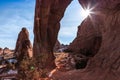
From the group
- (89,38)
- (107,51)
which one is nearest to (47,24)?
(89,38)

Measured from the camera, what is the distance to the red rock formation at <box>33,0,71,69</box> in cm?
2411

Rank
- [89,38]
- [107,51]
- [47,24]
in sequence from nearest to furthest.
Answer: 1. [107,51]
2. [47,24]
3. [89,38]

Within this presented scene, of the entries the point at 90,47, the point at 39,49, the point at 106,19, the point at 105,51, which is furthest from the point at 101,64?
the point at 90,47

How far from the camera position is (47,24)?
24.9 metres

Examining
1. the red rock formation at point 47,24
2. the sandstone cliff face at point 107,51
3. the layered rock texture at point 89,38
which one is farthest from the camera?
the red rock formation at point 47,24

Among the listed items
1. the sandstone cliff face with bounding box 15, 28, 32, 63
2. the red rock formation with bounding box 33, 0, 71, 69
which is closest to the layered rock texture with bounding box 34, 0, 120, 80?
the red rock formation with bounding box 33, 0, 71, 69

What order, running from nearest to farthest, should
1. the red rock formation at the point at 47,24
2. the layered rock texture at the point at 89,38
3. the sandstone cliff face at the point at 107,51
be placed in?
the sandstone cliff face at the point at 107,51 → the layered rock texture at the point at 89,38 → the red rock formation at the point at 47,24

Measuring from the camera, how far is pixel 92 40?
107 ft

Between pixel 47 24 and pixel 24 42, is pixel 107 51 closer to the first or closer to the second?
pixel 47 24

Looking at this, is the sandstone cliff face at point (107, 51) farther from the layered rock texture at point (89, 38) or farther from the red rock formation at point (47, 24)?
the red rock formation at point (47, 24)

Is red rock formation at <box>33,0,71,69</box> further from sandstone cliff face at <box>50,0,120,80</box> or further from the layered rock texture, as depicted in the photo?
sandstone cliff face at <box>50,0,120,80</box>

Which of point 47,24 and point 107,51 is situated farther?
point 47,24

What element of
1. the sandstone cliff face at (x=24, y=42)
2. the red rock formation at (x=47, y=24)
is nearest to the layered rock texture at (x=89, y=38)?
the red rock formation at (x=47, y=24)

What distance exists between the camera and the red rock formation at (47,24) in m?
24.1
